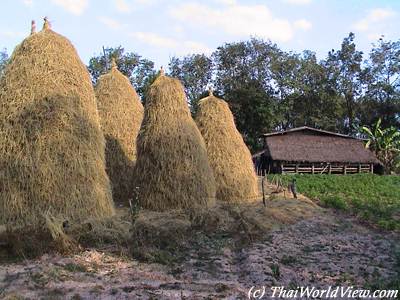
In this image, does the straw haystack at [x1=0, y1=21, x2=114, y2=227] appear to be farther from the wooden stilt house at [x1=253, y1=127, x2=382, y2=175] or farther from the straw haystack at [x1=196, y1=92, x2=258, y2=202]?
the wooden stilt house at [x1=253, y1=127, x2=382, y2=175]

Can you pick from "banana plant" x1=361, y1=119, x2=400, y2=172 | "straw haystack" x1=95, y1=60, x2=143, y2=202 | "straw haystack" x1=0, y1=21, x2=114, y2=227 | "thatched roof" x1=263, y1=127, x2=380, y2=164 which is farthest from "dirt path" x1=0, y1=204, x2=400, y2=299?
"banana plant" x1=361, y1=119, x2=400, y2=172

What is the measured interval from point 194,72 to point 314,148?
19.3 meters

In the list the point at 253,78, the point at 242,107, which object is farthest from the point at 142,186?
the point at 253,78

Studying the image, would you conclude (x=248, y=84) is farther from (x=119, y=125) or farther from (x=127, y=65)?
(x=119, y=125)

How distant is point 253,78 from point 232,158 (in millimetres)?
36328

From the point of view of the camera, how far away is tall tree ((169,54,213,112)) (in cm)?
5059

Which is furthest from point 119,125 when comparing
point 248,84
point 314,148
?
point 248,84

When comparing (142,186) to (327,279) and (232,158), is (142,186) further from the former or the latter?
(327,279)

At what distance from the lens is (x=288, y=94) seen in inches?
1914

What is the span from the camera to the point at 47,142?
800cm

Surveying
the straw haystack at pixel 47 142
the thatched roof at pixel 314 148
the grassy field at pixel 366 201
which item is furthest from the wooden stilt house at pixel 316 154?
the straw haystack at pixel 47 142

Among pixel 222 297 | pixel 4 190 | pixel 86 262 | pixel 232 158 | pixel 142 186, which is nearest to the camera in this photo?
pixel 222 297

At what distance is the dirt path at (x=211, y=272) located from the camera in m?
5.15

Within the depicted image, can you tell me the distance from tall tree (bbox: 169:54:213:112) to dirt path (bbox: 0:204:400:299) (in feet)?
143
